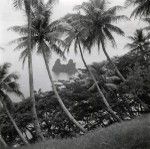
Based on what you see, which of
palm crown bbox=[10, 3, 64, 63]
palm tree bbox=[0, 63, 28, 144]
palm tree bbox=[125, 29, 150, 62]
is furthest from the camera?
palm tree bbox=[125, 29, 150, 62]

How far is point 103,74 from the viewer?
36.8 m

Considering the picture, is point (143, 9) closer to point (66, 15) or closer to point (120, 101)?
point (66, 15)

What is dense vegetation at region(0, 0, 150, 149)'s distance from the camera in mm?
28000

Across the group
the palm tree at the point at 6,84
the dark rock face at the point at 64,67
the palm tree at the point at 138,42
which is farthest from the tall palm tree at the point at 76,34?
the dark rock face at the point at 64,67

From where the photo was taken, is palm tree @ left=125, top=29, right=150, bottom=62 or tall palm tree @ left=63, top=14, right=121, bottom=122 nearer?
tall palm tree @ left=63, top=14, right=121, bottom=122

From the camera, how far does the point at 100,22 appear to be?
32281 mm

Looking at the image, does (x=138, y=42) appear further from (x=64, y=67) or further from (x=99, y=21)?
(x=64, y=67)

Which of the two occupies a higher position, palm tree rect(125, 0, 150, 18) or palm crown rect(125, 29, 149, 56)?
palm tree rect(125, 0, 150, 18)

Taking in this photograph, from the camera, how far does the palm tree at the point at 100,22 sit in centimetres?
3180

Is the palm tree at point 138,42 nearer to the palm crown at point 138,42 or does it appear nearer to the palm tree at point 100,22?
the palm crown at point 138,42

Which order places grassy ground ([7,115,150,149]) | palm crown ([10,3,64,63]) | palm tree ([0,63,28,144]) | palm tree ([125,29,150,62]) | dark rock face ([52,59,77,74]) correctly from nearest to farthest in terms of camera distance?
grassy ground ([7,115,150,149]), palm crown ([10,3,64,63]), palm tree ([0,63,28,144]), palm tree ([125,29,150,62]), dark rock face ([52,59,77,74])

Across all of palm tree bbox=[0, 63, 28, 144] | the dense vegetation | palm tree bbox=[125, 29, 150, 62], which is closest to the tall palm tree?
the dense vegetation

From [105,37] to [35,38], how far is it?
842 centimetres

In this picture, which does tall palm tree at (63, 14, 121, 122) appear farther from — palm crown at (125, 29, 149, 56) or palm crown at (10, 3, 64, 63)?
palm crown at (125, 29, 149, 56)
